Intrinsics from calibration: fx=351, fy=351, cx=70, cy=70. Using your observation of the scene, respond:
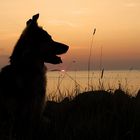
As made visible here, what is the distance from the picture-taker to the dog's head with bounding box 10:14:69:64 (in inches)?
265

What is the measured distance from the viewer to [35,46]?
7.18m

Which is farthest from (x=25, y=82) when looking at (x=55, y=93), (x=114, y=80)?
(x=114, y=80)

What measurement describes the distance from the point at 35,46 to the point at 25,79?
0.84 metres

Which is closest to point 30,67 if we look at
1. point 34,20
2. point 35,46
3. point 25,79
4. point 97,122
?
point 25,79

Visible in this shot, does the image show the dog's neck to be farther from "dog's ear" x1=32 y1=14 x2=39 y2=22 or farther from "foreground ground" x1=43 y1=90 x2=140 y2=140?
"foreground ground" x1=43 y1=90 x2=140 y2=140

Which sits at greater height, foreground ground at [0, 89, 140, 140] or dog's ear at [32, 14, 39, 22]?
dog's ear at [32, 14, 39, 22]

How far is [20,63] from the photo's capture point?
6645 mm

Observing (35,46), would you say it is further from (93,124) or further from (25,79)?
(93,124)

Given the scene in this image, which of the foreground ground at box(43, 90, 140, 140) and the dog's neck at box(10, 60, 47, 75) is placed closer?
the foreground ground at box(43, 90, 140, 140)

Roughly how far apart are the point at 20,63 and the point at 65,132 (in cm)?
259

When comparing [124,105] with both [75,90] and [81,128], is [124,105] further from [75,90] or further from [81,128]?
[75,90]

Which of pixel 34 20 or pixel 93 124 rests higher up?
pixel 34 20

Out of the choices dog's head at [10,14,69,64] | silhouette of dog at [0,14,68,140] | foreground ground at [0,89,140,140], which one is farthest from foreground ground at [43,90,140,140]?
dog's head at [10,14,69,64]

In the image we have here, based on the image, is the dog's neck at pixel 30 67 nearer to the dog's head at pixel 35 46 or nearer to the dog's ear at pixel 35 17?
the dog's head at pixel 35 46
